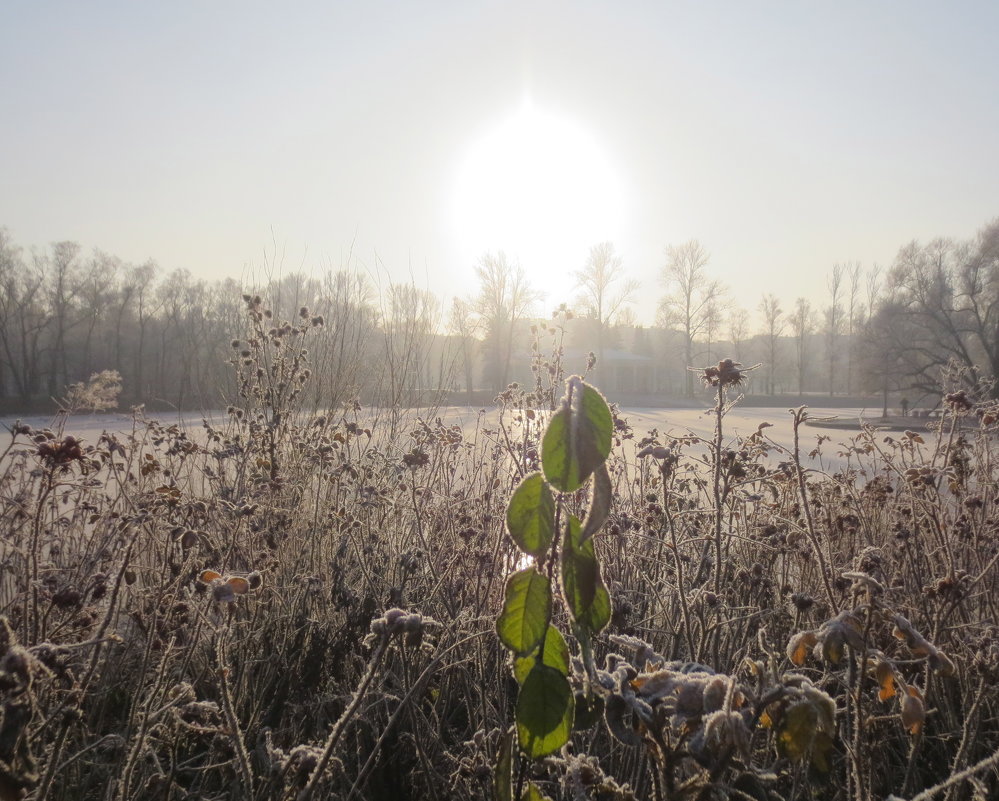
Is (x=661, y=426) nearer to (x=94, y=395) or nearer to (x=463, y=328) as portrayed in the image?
(x=463, y=328)

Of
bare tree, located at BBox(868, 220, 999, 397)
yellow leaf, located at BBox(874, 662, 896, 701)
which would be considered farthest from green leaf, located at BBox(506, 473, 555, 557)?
bare tree, located at BBox(868, 220, 999, 397)

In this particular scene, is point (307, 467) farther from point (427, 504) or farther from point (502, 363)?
point (502, 363)

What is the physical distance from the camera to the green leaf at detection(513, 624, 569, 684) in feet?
2.34

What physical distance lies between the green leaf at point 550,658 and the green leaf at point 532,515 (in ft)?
0.43

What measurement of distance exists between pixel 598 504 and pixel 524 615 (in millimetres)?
181

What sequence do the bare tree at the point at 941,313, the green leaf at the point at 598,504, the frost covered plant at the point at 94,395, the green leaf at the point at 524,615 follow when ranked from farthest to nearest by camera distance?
the bare tree at the point at 941,313 → the frost covered plant at the point at 94,395 → the green leaf at the point at 524,615 → the green leaf at the point at 598,504

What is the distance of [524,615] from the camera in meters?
0.67

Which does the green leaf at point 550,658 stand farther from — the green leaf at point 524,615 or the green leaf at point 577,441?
the green leaf at point 577,441

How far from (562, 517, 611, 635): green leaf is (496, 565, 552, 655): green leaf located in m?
0.04

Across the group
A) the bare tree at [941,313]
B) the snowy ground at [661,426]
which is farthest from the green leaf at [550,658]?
the bare tree at [941,313]

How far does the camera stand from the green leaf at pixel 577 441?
58 centimetres

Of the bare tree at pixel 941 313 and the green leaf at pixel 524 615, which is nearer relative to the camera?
the green leaf at pixel 524 615

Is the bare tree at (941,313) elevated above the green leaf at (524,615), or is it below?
above

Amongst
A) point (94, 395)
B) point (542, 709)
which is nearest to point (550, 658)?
point (542, 709)
